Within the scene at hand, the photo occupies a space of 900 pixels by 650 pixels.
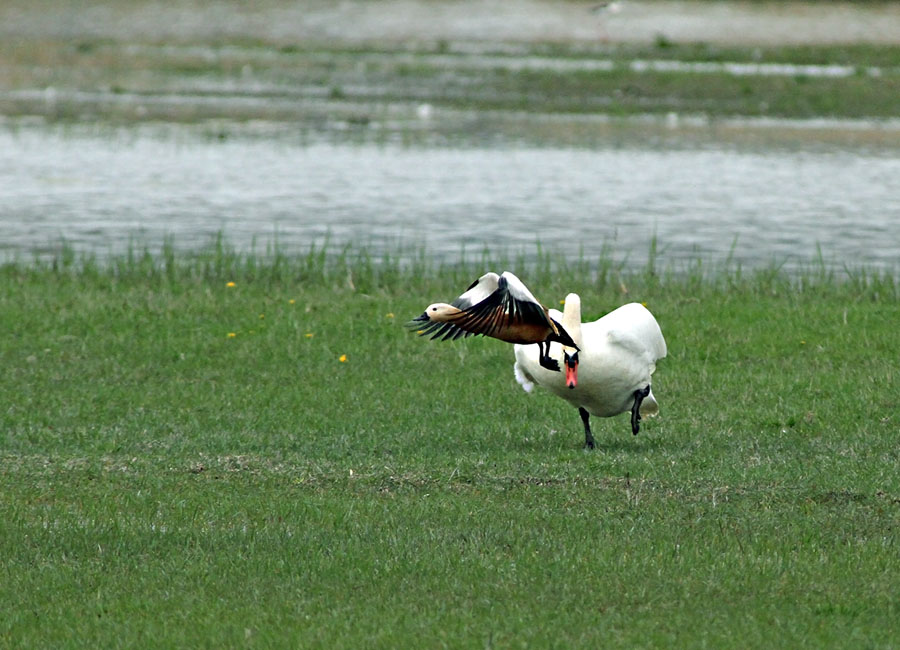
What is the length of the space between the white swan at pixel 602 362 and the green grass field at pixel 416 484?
0.35 metres

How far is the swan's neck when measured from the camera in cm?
883

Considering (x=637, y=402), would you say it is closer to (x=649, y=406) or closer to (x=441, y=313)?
(x=649, y=406)

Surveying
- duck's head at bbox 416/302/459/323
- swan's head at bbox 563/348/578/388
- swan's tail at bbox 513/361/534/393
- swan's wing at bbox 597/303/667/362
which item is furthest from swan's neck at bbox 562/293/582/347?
duck's head at bbox 416/302/459/323

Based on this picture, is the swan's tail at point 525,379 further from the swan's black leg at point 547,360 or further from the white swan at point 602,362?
the swan's black leg at point 547,360

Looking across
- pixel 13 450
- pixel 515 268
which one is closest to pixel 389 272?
pixel 515 268

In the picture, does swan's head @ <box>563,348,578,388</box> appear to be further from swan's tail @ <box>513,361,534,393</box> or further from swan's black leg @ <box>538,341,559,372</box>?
swan's tail @ <box>513,361,534,393</box>

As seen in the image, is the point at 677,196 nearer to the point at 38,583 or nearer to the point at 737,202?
the point at 737,202

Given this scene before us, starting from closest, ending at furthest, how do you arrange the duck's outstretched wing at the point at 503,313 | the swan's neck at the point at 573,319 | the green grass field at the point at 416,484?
the green grass field at the point at 416,484 < the duck's outstretched wing at the point at 503,313 < the swan's neck at the point at 573,319

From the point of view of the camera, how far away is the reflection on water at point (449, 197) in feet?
71.1

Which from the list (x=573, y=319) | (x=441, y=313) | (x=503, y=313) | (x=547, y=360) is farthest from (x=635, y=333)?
(x=441, y=313)

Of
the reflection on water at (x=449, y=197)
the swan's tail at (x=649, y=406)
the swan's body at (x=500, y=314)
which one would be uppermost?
the swan's body at (x=500, y=314)

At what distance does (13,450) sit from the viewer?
931 cm

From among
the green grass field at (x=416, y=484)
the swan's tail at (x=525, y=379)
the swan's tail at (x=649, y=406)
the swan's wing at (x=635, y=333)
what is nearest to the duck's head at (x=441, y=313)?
the green grass field at (x=416, y=484)

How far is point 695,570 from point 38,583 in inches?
114
